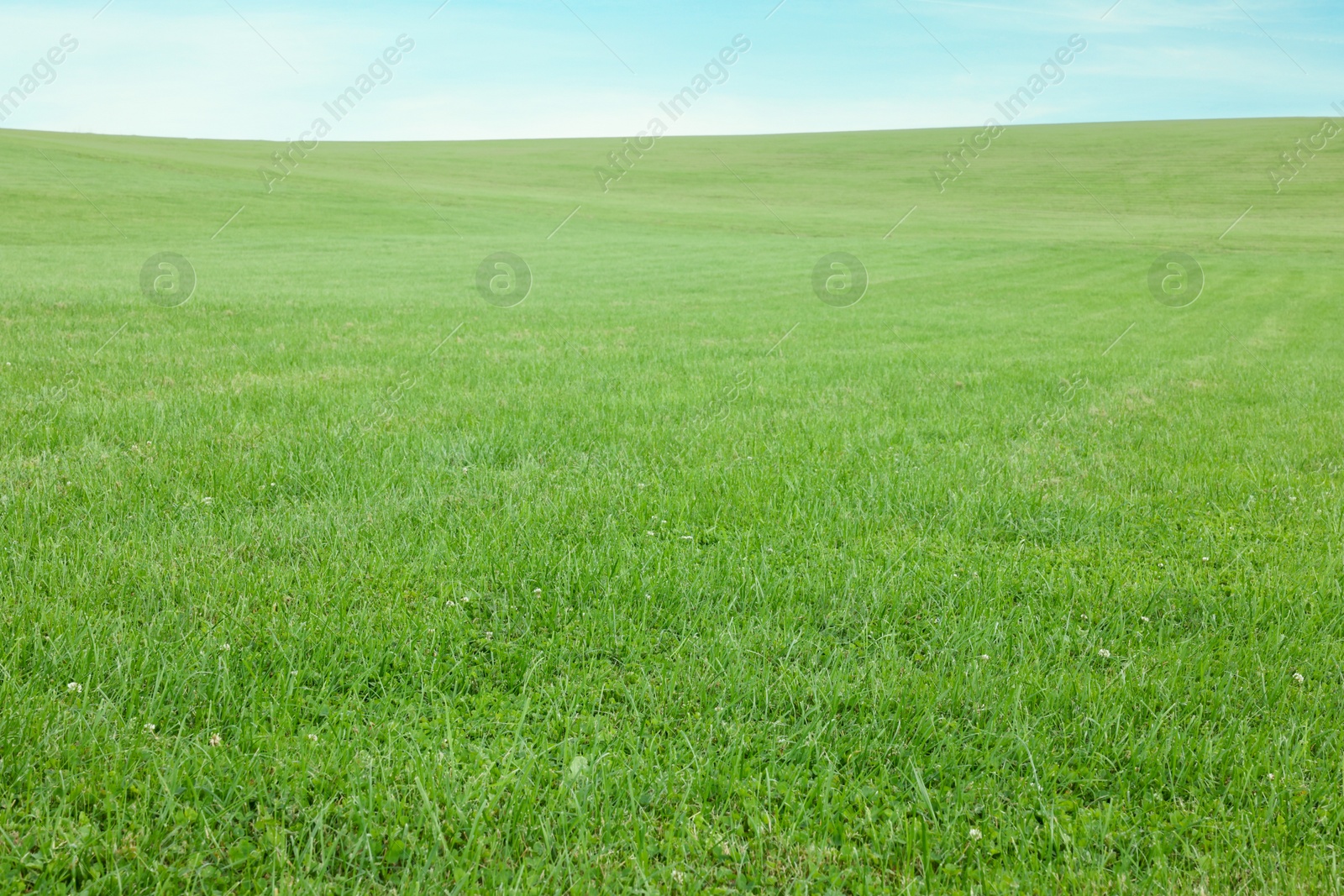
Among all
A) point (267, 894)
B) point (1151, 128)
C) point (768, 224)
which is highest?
point (1151, 128)

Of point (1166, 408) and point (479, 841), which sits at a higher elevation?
point (1166, 408)

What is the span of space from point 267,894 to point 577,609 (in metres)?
1.78

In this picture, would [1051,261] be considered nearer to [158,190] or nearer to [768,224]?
[768,224]

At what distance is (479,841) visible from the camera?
2.56 metres

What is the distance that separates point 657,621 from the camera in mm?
3924

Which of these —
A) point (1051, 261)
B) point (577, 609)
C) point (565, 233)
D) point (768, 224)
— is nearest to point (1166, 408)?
point (577, 609)

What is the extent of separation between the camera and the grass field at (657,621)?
263 centimetres

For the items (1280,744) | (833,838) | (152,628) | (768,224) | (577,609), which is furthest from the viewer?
(768,224)

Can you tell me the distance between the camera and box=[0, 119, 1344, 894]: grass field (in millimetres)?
2633

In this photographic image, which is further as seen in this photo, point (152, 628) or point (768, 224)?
point (768, 224)

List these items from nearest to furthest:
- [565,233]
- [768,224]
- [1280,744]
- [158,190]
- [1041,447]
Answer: [1280,744]
[1041,447]
[565,233]
[158,190]
[768,224]

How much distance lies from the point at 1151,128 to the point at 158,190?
8716 centimetres

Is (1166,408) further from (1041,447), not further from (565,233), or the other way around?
(565,233)

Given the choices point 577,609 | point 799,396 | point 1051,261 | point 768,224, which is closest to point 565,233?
→ point 768,224
